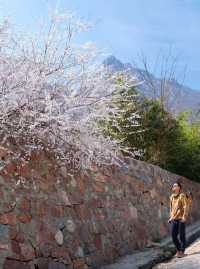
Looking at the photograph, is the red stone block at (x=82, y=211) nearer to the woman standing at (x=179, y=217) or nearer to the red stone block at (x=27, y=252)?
the red stone block at (x=27, y=252)

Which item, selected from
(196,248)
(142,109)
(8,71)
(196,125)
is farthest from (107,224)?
(196,125)

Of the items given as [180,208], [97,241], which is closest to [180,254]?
[180,208]

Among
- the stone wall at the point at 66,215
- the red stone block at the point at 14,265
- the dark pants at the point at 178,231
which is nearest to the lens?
the red stone block at the point at 14,265

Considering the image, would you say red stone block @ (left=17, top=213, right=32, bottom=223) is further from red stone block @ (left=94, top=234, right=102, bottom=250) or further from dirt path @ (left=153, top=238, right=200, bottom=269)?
dirt path @ (left=153, top=238, right=200, bottom=269)

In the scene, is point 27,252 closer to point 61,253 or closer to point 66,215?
point 61,253

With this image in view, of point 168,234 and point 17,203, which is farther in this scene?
point 168,234

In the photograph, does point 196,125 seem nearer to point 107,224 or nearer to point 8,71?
point 107,224

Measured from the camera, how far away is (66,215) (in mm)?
8852

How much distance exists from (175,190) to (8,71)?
5.02 m

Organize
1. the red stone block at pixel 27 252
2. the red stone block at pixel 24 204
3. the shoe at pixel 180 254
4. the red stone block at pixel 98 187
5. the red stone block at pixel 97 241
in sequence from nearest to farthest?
1. the red stone block at pixel 27 252
2. the red stone block at pixel 24 204
3. the red stone block at pixel 97 241
4. the red stone block at pixel 98 187
5. the shoe at pixel 180 254

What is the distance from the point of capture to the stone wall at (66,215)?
297 inches

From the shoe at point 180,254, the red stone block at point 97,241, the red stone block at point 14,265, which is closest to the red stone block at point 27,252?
the red stone block at point 14,265

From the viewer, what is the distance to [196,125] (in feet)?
73.8

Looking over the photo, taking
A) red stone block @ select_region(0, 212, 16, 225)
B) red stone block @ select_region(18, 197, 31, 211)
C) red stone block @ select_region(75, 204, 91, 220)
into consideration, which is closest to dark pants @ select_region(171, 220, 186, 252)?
red stone block @ select_region(75, 204, 91, 220)
